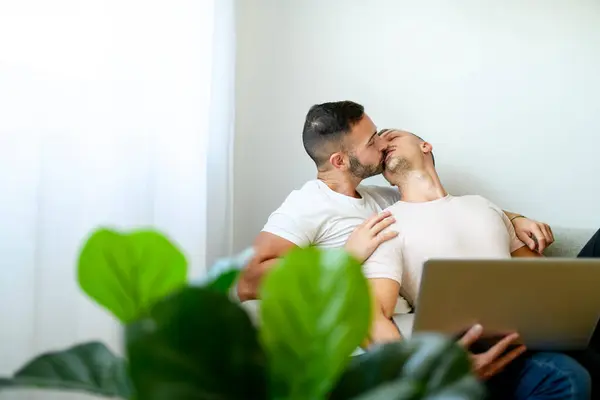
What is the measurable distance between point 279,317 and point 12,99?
2.73 feet

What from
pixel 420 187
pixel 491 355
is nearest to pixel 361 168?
pixel 420 187

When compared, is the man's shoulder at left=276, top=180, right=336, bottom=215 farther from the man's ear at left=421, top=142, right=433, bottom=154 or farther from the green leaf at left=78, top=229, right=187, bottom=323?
the green leaf at left=78, top=229, right=187, bottom=323

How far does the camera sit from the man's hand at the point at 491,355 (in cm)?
109

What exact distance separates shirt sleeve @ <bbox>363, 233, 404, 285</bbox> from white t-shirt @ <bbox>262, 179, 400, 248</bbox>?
0.19 meters

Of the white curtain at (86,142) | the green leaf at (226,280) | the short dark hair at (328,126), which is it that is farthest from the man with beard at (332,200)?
the green leaf at (226,280)

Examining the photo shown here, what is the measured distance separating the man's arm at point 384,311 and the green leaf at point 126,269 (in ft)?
2.78

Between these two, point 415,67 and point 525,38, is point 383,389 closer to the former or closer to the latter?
point 415,67

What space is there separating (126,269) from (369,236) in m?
1.05

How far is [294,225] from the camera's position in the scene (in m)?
1.58

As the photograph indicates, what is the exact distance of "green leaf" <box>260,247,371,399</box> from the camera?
1.31ft

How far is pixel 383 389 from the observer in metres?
0.38

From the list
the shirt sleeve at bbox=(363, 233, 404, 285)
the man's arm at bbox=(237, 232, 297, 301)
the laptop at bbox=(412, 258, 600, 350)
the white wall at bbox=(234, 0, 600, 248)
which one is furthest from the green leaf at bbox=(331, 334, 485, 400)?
the white wall at bbox=(234, 0, 600, 248)

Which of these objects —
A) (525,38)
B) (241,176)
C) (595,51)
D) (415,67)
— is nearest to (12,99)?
(241,176)

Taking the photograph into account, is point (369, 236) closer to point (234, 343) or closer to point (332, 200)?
point (332, 200)
